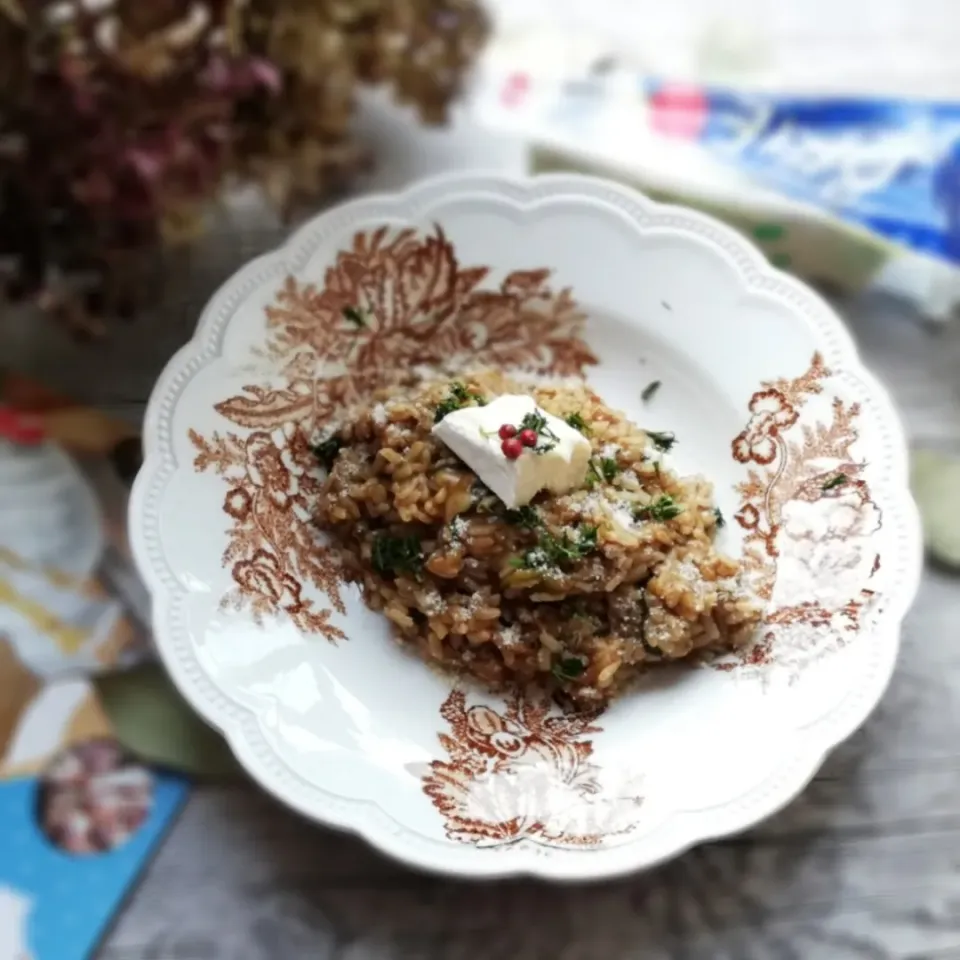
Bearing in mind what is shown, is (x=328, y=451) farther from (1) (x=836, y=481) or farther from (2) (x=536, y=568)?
(1) (x=836, y=481)

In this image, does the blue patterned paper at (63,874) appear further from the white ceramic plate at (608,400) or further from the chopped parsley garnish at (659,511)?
the chopped parsley garnish at (659,511)

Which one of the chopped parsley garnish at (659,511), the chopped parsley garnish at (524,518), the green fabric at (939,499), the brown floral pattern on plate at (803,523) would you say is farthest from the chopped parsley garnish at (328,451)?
the green fabric at (939,499)

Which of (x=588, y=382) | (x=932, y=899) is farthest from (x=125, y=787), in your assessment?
(x=932, y=899)

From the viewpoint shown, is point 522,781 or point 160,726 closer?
point 522,781

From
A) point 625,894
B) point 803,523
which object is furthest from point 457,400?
point 625,894

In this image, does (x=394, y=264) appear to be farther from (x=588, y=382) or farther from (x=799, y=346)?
(x=799, y=346)
